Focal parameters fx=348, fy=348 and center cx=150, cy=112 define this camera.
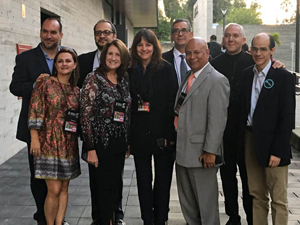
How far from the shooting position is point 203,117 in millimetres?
2969

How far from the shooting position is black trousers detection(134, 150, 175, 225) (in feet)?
10.7

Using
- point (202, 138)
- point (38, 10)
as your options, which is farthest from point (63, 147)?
point (38, 10)

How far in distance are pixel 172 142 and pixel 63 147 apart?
99 cm

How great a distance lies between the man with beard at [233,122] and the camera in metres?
3.34

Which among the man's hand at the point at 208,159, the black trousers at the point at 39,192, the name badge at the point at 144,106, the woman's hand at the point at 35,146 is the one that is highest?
the name badge at the point at 144,106

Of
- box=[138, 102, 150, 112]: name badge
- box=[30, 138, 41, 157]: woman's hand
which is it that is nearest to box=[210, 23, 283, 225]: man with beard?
box=[138, 102, 150, 112]: name badge

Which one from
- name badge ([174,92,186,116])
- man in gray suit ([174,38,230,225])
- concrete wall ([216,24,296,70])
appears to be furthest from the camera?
concrete wall ([216,24,296,70])

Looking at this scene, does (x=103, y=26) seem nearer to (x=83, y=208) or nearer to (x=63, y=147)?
(x=63, y=147)

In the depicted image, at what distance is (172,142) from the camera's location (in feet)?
10.7

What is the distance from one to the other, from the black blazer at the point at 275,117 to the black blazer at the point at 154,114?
2.53ft

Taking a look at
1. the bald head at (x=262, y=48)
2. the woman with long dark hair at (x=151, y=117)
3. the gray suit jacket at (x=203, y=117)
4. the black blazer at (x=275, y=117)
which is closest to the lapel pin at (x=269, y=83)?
the black blazer at (x=275, y=117)

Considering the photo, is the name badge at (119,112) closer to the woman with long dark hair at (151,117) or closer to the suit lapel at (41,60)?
the woman with long dark hair at (151,117)

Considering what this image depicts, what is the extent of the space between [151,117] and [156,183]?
0.66 meters

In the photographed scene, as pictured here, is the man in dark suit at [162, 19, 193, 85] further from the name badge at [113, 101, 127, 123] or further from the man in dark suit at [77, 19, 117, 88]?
the name badge at [113, 101, 127, 123]
